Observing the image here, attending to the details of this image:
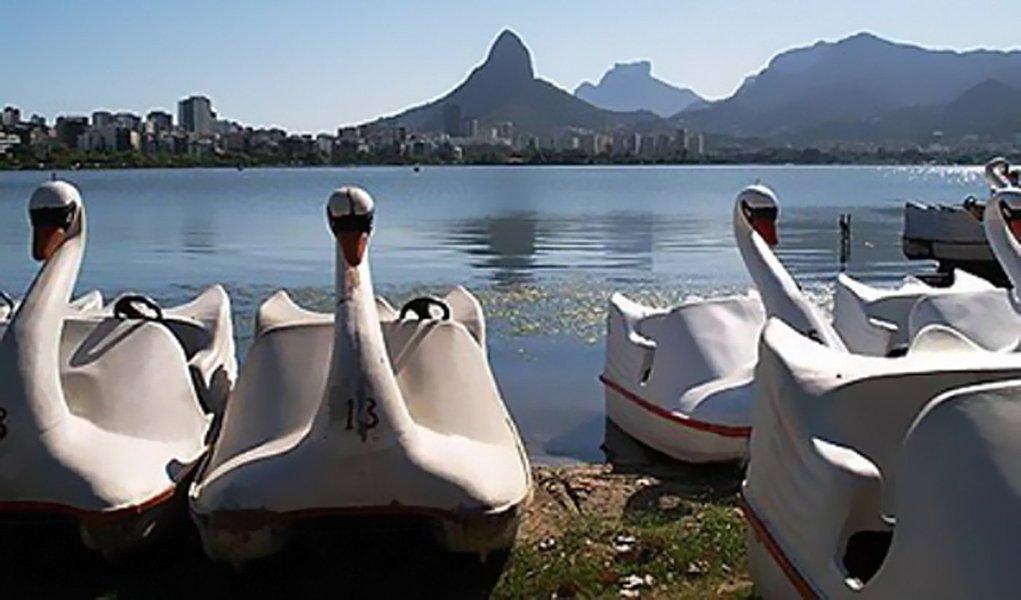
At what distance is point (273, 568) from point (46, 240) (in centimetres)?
272

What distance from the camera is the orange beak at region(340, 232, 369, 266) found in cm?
774

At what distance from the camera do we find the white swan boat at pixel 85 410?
708 cm

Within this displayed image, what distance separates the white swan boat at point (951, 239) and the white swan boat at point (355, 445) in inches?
880

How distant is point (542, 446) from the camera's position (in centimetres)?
1230

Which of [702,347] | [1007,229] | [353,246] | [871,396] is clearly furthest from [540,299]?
[871,396]

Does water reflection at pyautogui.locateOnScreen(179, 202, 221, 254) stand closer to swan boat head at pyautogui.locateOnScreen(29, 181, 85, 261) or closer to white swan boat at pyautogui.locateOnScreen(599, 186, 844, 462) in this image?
white swan boat at pyautogui.locateOnScreen(599, 186, 844, 462)

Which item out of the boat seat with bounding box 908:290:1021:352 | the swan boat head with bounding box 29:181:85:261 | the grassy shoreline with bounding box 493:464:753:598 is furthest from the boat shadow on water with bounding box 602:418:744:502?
the swan boat head with bounding box 29:181:85:261

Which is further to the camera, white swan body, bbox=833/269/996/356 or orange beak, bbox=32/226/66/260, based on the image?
white swan body, bbox=833/269/996/356

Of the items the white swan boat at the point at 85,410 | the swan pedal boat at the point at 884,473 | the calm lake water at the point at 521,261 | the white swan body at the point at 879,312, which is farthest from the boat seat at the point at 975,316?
the white swan boat at the point at 85,410

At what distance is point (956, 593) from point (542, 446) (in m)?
8.40

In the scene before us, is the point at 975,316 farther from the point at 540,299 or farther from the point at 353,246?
the point at 540,299

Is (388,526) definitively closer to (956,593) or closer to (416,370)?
(416,370)

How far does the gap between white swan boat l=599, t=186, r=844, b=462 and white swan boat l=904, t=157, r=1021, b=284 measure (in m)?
17.8

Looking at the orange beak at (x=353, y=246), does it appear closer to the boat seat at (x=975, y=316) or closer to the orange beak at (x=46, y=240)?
the orange beak at (x=46, y=240)
